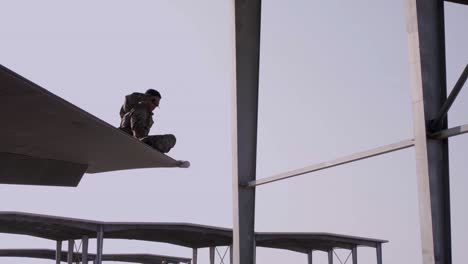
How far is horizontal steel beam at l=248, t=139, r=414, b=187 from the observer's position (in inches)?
278

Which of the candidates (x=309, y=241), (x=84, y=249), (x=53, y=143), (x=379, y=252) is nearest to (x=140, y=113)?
(x=53, y=143)

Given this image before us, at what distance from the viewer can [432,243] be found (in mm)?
6285

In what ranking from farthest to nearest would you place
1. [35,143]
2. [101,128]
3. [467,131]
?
1. [35,143]
2. [101,128]
3. [467,131]

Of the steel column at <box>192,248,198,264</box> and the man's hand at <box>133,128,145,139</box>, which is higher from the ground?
the man's hand at <box>133,128,145,139</box>

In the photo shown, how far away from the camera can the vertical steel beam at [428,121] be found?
20.9 ft

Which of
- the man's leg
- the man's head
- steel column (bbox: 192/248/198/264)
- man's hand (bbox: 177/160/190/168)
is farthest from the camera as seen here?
steel column (bbox: 192/248/198/264)

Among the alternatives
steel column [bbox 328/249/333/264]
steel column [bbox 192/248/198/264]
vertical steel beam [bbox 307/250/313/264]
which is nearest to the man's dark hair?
steel column [bbox 192/248/198/264]

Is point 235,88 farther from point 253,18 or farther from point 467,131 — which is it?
point 467,131

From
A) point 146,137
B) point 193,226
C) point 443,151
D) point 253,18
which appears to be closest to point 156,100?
point 146,137

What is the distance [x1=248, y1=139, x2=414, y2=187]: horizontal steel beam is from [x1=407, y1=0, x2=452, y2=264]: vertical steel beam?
37cm

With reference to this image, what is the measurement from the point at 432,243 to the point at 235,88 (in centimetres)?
504

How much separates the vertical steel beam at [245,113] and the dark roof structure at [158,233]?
567 inches

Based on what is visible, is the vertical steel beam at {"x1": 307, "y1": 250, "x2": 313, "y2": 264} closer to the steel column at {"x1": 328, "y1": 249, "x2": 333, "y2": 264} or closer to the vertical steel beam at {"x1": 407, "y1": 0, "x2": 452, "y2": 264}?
the steel column at {"x1": 328, "y1": 249, "x2": 333, "y2": 264}

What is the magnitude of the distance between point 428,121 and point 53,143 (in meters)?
4.63
